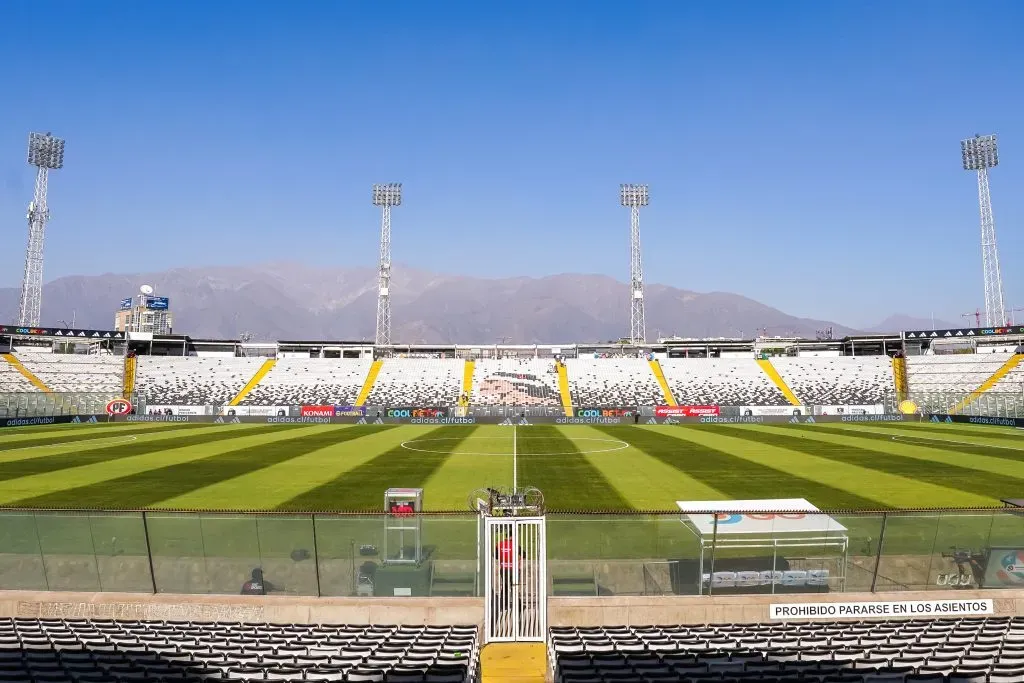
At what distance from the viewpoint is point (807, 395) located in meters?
81.2

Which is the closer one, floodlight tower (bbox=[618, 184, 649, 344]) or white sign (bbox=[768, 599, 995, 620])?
white sign (bbox=[768, 599, 995, 620])

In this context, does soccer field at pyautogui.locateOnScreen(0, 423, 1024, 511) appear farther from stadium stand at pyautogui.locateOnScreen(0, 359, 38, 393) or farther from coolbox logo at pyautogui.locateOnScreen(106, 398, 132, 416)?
stadium stand at pyautogui.locateOnScreen(0, 359, 38, 393)

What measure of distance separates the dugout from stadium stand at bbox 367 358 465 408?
217 ft

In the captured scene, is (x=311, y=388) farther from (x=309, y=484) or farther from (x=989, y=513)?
(x=989, y=513)

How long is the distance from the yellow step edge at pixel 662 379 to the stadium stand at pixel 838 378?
15.9m

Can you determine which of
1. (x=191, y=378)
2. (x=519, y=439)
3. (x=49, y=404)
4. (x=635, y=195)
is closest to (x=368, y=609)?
(x=519, y=439)

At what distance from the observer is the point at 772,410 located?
75125mm

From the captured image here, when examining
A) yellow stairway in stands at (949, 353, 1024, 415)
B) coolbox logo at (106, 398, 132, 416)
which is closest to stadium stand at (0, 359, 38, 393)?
coolbox logo at (106, 398, 132, 416)

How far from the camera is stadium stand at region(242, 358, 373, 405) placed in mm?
81000

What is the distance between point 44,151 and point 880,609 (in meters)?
117

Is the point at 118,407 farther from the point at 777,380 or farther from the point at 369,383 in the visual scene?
the point at 777,380

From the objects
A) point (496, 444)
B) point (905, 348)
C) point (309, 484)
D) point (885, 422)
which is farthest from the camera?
point (905, 348)

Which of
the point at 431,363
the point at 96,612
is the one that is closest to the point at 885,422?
the point at 431,363

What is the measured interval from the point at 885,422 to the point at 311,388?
6883cm
